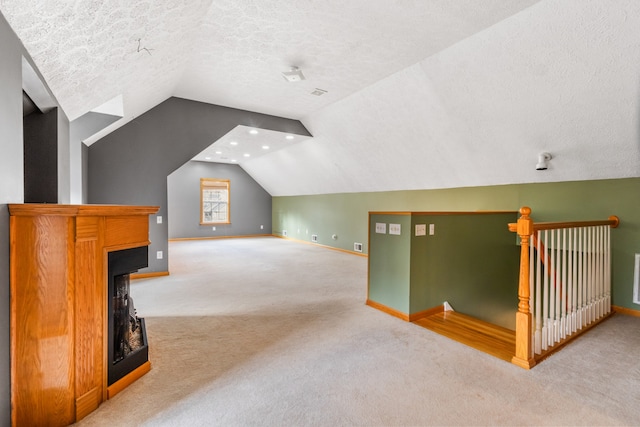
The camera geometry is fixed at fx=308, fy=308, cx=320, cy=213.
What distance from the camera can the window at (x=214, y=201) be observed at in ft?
34.5

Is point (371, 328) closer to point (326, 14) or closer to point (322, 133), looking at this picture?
point (326, 14)

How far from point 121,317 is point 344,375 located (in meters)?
1.60

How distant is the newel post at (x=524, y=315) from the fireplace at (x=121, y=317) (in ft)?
9.03

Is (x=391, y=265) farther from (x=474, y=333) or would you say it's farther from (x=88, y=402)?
(x=88, y=402)

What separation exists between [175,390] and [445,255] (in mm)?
2928

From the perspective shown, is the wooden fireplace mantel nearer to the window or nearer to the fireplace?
the fireplace

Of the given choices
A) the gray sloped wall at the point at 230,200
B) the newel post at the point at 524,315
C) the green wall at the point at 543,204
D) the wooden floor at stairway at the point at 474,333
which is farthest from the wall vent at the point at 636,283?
the gray sloped wall at the point at 230,200

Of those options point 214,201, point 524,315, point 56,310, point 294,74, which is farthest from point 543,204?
point 214,201

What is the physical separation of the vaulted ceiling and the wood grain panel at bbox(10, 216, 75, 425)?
3.69ft

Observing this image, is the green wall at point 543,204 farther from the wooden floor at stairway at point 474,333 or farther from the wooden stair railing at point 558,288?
the wooden floor at stairway at point 474,333

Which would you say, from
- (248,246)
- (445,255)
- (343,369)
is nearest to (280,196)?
(248,246)

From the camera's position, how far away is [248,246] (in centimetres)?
889

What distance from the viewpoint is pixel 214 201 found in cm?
1073

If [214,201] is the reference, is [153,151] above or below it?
above
